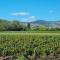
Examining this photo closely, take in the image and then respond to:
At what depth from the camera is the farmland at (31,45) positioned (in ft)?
20.9

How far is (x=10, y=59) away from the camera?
635cm

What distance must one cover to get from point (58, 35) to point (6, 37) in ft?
3.86

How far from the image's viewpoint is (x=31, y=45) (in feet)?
21.3

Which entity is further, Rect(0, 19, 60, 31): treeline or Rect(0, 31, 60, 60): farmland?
Rect(0, 19, 60, 31): treeline

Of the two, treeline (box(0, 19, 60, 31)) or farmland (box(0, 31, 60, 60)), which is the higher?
treeline (box(0, 19, 60, 31))

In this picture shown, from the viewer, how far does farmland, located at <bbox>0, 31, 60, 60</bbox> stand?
638 centimetres

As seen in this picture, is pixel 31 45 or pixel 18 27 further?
pixel 18 27

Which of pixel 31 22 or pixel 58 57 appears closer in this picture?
pixel 58 57

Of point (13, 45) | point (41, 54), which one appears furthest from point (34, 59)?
point (13, 45)

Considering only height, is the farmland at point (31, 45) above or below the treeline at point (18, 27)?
below

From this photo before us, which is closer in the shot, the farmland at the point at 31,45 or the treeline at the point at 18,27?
the farmland at the point at 31,45

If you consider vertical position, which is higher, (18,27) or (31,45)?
(18,27)

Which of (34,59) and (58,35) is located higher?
(58,35)

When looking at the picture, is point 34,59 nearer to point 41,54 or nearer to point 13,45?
point 41,54
